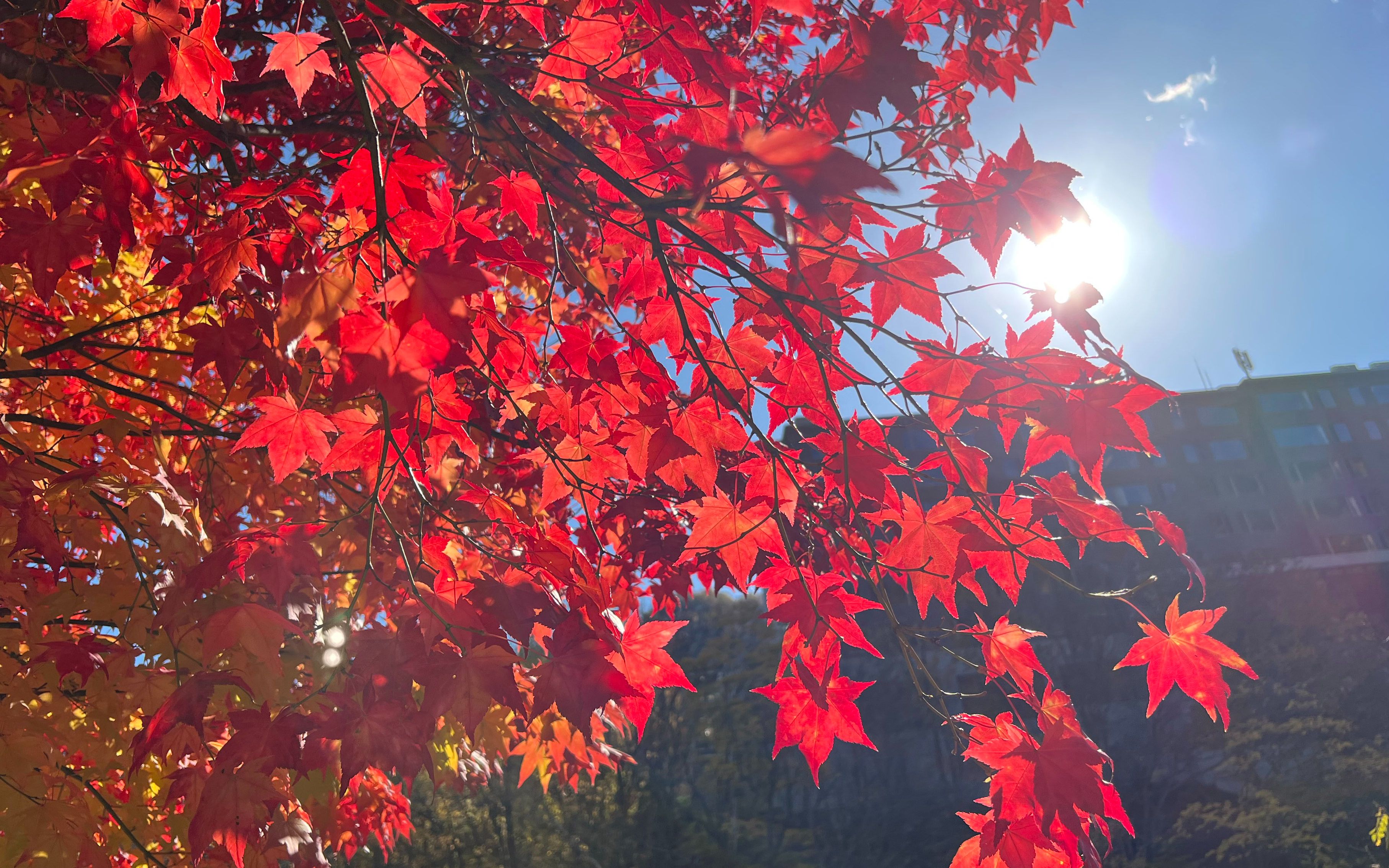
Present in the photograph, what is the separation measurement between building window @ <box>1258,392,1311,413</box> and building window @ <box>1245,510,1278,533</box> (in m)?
5.07

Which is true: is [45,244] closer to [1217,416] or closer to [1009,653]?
[1009,653]

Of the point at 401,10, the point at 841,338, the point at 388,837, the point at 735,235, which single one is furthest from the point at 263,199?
the point at 388,837

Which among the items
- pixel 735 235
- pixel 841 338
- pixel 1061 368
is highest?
pixel 735 235

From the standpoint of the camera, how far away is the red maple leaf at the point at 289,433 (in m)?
1.84

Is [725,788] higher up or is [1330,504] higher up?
[1330,504]

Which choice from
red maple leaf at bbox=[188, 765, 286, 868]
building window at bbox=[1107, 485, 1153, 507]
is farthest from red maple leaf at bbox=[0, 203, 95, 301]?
building window at bbox=[1107, 485, 1153, 507]

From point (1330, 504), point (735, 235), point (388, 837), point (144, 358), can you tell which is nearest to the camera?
point (735, 235)

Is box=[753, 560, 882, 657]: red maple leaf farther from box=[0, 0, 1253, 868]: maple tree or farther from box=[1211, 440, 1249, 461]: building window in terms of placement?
box=[1211, 440, 1249, 461]: building window

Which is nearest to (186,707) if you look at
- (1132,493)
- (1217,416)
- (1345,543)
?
(1132,493)

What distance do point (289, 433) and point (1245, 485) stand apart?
39.6 metres

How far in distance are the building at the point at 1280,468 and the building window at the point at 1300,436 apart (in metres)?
0.04

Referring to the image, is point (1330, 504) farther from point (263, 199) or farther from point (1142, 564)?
point (263, 199)

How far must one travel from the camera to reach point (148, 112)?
2.37m

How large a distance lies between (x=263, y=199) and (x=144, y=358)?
289 centimetres
